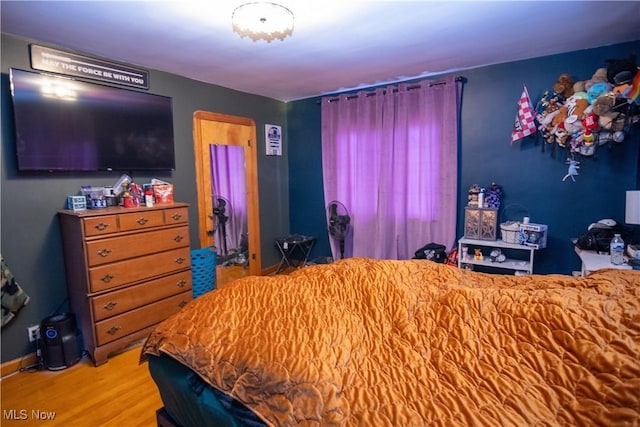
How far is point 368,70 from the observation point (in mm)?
3158

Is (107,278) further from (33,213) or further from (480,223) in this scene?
(480,223)

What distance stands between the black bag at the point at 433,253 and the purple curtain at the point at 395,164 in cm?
16

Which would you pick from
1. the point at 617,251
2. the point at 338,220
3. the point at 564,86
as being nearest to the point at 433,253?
the point at 338,220

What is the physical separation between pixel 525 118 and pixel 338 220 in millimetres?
2138

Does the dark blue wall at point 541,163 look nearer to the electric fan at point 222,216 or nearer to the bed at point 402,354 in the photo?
the bed at point 402,354

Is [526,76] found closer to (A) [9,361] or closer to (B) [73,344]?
(B) [73,344]

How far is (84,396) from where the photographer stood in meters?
2.02

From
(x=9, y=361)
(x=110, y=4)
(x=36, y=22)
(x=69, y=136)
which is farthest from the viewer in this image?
(x=69, y=136)

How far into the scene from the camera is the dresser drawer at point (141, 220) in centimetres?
241

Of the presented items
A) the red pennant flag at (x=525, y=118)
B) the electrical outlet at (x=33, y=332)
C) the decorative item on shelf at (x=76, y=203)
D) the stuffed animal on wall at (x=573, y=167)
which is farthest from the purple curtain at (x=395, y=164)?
the electrical outlet at (x=33, y=332)

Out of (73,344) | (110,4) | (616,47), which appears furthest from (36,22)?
(616,47)

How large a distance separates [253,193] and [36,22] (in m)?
2.44

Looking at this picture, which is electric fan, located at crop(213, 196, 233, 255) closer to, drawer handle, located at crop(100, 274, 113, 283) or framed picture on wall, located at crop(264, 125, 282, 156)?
framed picture on wall, located at crop(264, 125, 282, 156)
